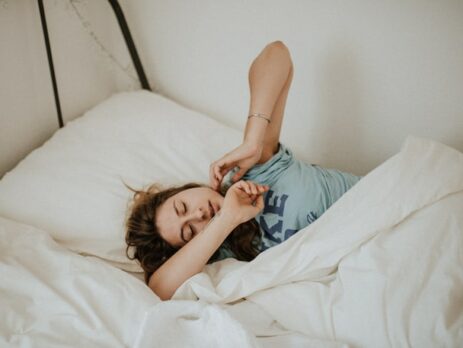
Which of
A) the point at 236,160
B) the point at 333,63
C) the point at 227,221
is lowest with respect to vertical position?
the point at 227,221

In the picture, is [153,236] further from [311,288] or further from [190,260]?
[311,288]

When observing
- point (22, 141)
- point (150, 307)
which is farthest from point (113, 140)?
point (150, 307)

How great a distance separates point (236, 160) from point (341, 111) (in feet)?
1.45

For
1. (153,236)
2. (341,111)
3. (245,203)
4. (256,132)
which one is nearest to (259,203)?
(245,203)

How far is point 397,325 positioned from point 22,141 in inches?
46.9

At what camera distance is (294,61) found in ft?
4.16

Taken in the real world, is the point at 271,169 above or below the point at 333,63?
below

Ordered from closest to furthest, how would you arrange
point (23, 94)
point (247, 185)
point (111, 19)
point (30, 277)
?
point (30, 277), point (247, 185), point (23, 94), point (111, 19)

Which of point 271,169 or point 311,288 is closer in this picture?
point 311,288

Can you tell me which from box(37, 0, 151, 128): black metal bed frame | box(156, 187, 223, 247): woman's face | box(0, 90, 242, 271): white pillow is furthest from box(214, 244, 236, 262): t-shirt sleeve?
box(37, 0, 151, 128): black metal bed frame

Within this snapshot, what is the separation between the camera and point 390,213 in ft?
2.81

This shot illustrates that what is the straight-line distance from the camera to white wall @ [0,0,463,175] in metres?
1.12

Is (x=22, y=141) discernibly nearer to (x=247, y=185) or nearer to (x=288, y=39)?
(x=247, y=185)

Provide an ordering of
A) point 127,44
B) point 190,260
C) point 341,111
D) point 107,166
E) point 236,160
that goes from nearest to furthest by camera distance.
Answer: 1. point 190,260
2. point 236,160
3. point 107,166
4. point 341,111
5. point 127,44
